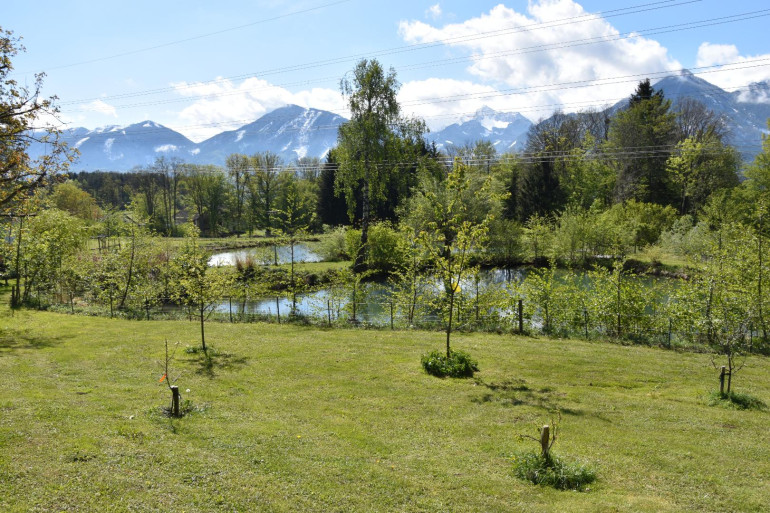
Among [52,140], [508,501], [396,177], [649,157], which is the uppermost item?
[649,157]

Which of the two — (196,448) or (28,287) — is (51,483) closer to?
(196,448)

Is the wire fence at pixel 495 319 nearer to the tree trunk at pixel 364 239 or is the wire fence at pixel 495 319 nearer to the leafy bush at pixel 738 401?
the leafy bush at pixel 738 401

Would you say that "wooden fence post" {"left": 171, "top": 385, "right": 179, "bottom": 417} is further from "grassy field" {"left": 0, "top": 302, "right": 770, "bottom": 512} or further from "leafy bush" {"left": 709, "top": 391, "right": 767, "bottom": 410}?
"leafy bush" {"left": 709, "top": 391, "right": 767, "bottom": 410}

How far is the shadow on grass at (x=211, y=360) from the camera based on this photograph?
509 inches

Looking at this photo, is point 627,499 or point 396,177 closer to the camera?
point 627,499

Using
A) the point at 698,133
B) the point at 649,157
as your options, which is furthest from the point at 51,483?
the point at 698,133

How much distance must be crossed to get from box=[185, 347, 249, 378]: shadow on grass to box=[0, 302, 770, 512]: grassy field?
0.35ft

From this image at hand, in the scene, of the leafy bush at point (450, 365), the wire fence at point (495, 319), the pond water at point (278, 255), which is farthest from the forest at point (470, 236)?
the pond water at point (278, 255)

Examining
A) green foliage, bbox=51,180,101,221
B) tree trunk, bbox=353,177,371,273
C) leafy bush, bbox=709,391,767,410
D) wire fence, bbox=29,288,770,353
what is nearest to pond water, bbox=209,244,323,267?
tree trunk, bbox=353,177,371,273

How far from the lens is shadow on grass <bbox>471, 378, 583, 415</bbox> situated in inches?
409

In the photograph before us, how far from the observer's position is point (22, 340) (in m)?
15.7

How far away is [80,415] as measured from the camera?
8.60 meters

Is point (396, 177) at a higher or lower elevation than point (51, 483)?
higher

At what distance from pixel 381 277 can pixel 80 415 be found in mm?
28796
